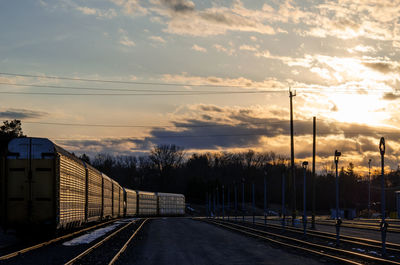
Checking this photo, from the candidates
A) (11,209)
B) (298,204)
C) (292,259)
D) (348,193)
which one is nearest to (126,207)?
(11,209)

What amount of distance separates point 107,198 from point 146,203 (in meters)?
42.4

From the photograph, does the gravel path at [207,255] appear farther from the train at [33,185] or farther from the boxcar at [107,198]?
the boxcar at [107,198]

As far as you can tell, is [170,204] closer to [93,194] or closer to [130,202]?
[130,202]

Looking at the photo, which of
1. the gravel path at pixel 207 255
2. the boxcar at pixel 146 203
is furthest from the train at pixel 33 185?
the boxcar at pixel 146 203


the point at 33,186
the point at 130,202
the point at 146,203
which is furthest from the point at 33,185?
the point at 146,203

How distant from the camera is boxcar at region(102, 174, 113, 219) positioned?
41.0 metres

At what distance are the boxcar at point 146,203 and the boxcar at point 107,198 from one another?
110ft

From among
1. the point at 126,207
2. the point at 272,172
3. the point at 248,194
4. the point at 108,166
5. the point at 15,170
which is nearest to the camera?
the point at 15,170

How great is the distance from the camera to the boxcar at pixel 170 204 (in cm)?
9344

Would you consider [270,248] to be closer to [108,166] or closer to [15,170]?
[15,170]

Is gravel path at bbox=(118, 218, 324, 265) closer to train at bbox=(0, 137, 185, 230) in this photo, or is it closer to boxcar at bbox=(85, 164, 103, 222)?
train at bbox=(0, 137, 185, 230)

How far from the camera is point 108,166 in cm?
17625

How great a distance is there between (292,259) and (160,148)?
15040 cm

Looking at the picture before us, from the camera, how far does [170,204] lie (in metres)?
97.1
